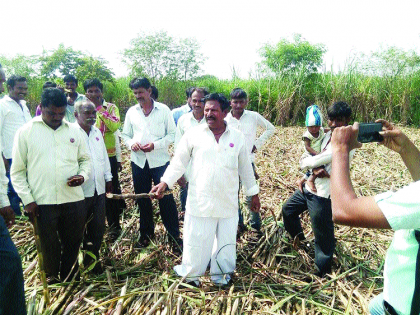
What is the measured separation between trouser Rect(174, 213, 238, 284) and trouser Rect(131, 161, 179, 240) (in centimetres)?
76

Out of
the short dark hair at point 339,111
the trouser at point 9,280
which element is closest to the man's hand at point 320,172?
the short dark hair at point 339,111

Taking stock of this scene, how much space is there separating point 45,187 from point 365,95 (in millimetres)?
11600

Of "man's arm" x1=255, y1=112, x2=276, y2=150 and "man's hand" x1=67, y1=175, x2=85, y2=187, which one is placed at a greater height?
"man's arm" x1=255, y1=112, x2=276, y2=150

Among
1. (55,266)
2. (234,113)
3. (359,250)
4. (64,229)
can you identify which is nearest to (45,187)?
(64,229)

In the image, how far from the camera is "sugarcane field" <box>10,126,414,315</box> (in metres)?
2.26

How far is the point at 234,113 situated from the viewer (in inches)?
152

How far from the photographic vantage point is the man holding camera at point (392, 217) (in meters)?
1.04

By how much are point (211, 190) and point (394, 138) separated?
57.7 inches

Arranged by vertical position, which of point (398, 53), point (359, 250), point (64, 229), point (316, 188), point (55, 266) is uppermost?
point (398, 53)

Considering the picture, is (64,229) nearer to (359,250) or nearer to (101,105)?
(101,105)

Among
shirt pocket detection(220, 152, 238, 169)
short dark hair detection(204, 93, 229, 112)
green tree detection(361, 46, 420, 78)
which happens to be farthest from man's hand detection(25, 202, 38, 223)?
green tree detection(361, 46, 420, 78)

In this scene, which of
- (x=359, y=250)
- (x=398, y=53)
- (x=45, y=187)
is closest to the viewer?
(x=45, y=187)

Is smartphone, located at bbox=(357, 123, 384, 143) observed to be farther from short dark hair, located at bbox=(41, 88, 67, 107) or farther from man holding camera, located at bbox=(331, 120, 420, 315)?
short dark hair, located at bbox=(41, 88, 67, 107)

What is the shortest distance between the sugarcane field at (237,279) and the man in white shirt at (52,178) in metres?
0.21
